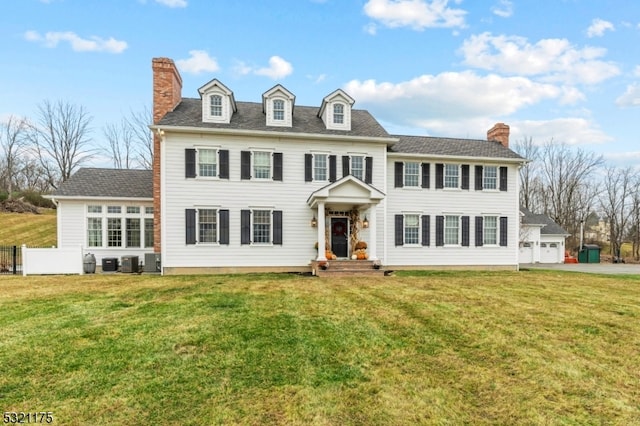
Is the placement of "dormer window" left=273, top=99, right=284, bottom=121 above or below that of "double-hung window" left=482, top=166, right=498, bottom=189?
above

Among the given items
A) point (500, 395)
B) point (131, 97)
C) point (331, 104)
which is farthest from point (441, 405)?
point (131, 97)

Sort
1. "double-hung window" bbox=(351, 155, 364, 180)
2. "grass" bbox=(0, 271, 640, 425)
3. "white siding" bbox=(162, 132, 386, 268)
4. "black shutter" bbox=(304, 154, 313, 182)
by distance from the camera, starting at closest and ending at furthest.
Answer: "grass" bbox=(0, 271, 640, 425)
"white siding" bbox=(162, 132, 386, 268)
"black shutter" bbox=(304, 154, 313, 182)
"double-hung window" bbox=(351, 155, 364, 180)

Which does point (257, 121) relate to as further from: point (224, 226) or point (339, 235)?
point (339, 235)

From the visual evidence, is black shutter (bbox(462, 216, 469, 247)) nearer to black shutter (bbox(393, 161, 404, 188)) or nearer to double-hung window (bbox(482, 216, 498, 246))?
double-hung window (bbox(482, 216, 498, 246))

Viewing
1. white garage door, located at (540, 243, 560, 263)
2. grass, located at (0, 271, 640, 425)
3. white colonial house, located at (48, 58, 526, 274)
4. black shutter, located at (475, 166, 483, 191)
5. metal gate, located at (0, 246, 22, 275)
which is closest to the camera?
grass, located at (0, 271, 640, 425)

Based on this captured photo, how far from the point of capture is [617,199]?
123ft

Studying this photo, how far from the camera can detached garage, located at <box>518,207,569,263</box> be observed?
2688 cm

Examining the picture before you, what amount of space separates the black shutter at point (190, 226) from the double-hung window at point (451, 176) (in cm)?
1195

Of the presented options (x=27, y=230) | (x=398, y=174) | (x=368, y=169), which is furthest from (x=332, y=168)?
(x=27, y=230)

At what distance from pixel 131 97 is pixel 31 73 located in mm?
11789

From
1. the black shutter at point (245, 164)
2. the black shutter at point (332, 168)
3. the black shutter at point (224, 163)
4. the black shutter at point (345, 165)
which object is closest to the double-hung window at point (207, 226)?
the black shutter at point (224, 163)

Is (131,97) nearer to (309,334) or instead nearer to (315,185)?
(315,185)

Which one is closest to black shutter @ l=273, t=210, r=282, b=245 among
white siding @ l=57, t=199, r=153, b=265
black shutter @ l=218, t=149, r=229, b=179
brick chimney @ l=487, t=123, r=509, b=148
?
black shutter @ l=218, t=149, r=229, b=179

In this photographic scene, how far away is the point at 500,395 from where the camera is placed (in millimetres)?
4113
